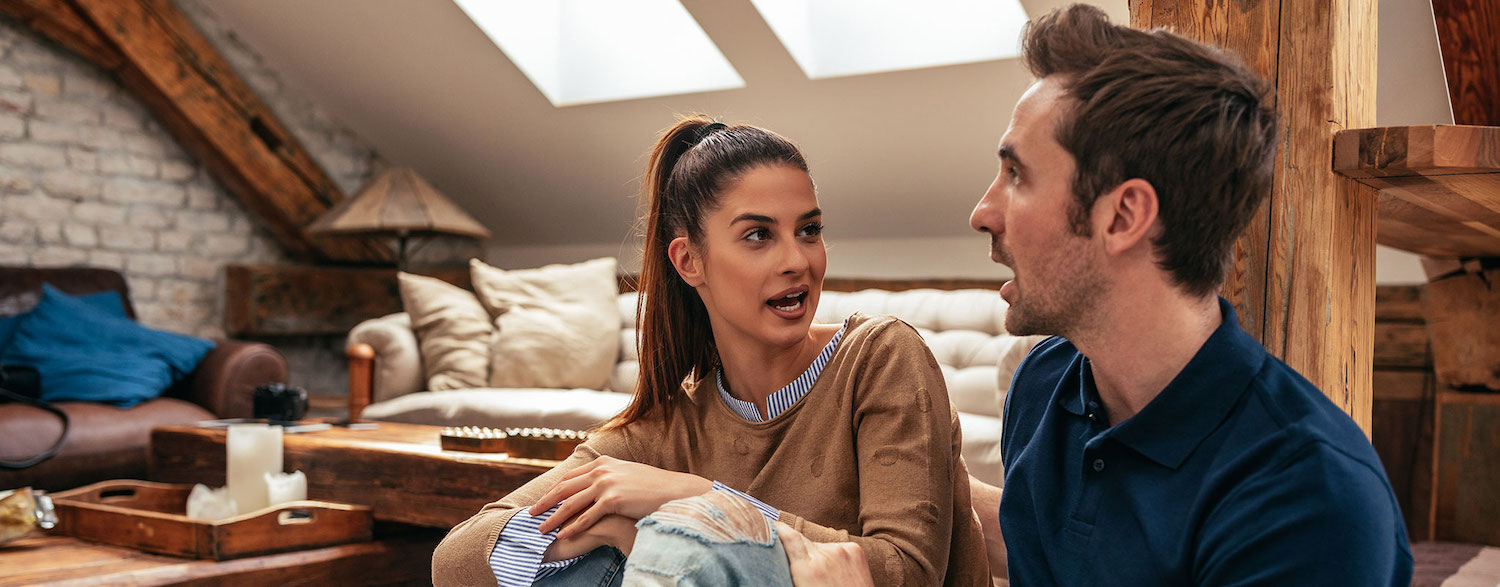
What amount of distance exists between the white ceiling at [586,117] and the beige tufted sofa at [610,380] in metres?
0.64

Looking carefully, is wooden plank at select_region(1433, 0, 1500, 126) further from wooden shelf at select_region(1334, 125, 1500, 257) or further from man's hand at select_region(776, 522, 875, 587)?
man's hand at select_region(776, 522, 875, 587)

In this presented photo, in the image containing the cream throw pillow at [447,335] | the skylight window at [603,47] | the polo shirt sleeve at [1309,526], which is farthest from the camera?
the skylight window at [603,47]

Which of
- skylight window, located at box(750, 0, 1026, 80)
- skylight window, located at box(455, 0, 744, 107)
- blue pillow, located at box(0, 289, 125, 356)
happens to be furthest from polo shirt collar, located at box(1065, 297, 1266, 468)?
blue pillow, located at box(0, 289, 125, 356)

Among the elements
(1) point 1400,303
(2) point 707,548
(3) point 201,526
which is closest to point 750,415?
(2) point 707,548

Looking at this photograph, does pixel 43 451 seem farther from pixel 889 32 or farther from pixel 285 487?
pixel 889 32

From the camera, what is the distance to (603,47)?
179 inches

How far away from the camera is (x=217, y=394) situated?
4047 millimetres

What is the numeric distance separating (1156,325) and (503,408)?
112 inches

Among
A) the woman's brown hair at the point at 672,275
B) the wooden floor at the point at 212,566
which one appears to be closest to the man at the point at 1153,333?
the woman's brown hair at the point at 672,275

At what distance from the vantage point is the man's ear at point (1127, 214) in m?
0.95

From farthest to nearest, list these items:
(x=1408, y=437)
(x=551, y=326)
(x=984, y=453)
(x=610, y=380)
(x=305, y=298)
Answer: (x=305, y=298) → (x=610, y=380) → (x=551, y=326) → (x=1408, y=437) → (x=984, y=453)

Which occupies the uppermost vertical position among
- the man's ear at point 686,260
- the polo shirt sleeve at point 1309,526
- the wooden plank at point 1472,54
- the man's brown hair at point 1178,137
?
the wooden plank at point 1472,54

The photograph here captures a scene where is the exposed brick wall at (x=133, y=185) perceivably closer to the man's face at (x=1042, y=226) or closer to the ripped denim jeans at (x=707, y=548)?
the ripped denim jeans at (x=707, y=548)

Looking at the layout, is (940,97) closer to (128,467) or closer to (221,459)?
(221,459)
